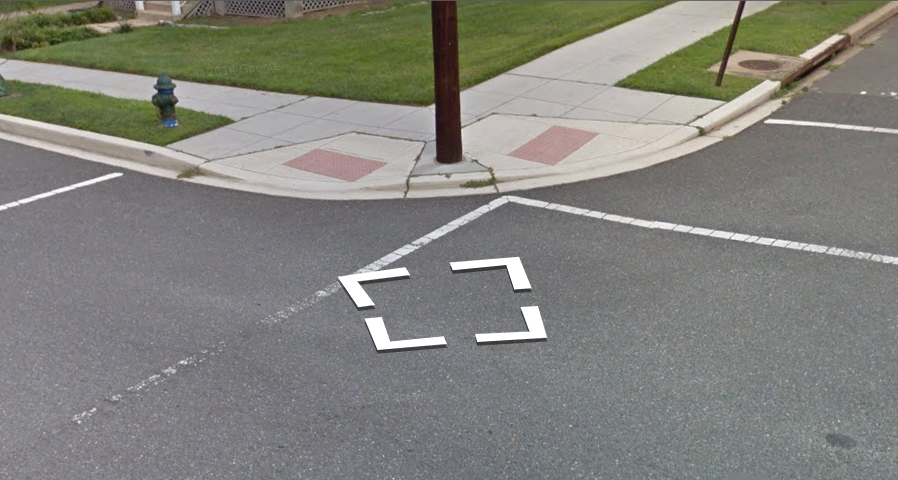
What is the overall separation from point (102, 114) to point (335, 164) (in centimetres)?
365

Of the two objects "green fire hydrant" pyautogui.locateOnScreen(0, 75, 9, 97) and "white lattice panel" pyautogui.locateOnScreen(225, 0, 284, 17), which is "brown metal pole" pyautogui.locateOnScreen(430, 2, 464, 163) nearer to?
"green fire hydrant" pyautogui.locateOnScreen(0, 75, 9, 97)

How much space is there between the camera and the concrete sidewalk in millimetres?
8055

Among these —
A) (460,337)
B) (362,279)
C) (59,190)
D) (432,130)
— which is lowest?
(460,337)

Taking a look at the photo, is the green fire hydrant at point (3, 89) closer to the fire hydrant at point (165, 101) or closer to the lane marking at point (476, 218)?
the fire hydrant at point (165, 101)

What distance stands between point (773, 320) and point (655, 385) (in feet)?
3.73

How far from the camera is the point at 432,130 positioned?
9297 millimetres

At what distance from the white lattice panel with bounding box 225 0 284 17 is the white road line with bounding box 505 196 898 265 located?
1209 cm

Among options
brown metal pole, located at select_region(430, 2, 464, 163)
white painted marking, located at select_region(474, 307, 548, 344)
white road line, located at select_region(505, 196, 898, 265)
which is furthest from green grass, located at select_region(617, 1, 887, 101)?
white painted marking, located at select_region(474, 307, 548, 344)

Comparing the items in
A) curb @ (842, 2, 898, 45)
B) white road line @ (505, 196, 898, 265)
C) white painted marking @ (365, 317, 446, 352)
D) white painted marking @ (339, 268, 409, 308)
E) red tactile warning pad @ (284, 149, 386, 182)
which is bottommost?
white painted marking @ (365, 317, 446, 352)

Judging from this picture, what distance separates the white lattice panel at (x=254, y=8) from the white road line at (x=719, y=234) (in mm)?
12091

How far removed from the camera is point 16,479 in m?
3.96
